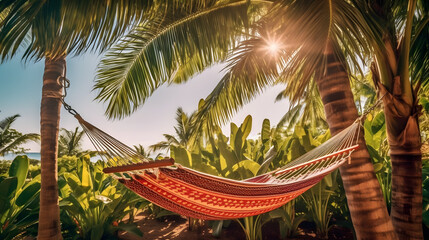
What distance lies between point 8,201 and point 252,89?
2.37m

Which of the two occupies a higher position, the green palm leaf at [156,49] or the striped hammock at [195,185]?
the green palm leaf at [156,49]

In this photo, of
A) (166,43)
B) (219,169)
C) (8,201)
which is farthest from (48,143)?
(219,169)

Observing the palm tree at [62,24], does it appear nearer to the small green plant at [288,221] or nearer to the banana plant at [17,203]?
the banana plant at [17,203]

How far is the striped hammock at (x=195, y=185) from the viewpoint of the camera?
102 centimetres

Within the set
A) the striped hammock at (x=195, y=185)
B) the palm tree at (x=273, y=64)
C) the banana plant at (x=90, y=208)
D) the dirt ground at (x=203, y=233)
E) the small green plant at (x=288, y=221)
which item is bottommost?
the dirt ground at (x=203, y=233)

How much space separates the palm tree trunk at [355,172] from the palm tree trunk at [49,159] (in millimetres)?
1758

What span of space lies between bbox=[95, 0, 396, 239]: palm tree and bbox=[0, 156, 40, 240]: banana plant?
0.93 metres

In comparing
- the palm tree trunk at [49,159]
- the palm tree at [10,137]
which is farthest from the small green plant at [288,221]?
the palm tree at [10,137]

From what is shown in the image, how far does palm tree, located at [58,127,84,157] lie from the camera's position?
12.0 m

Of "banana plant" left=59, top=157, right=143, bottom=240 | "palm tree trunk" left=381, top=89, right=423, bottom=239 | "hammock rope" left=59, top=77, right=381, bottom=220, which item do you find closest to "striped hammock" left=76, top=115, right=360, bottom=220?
"hammock rope" left=59, top=77, right=381, bottom=220

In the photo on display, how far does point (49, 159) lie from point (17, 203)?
793 mm

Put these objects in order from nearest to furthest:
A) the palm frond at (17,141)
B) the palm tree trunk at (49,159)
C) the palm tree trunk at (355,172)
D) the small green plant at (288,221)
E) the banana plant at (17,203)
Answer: the palm tree trunk at (355,172) → the palm tree trunk at (49,159) → the banana plant at (17,203) → the small green plant at (288,221) → the palm frond at (17,141)

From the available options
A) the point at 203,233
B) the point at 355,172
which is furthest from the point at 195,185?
the point at 203,233

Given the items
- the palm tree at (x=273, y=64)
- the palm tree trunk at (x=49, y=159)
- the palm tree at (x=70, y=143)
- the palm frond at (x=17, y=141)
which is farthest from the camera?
the palm tree at (x=70, y=143)
